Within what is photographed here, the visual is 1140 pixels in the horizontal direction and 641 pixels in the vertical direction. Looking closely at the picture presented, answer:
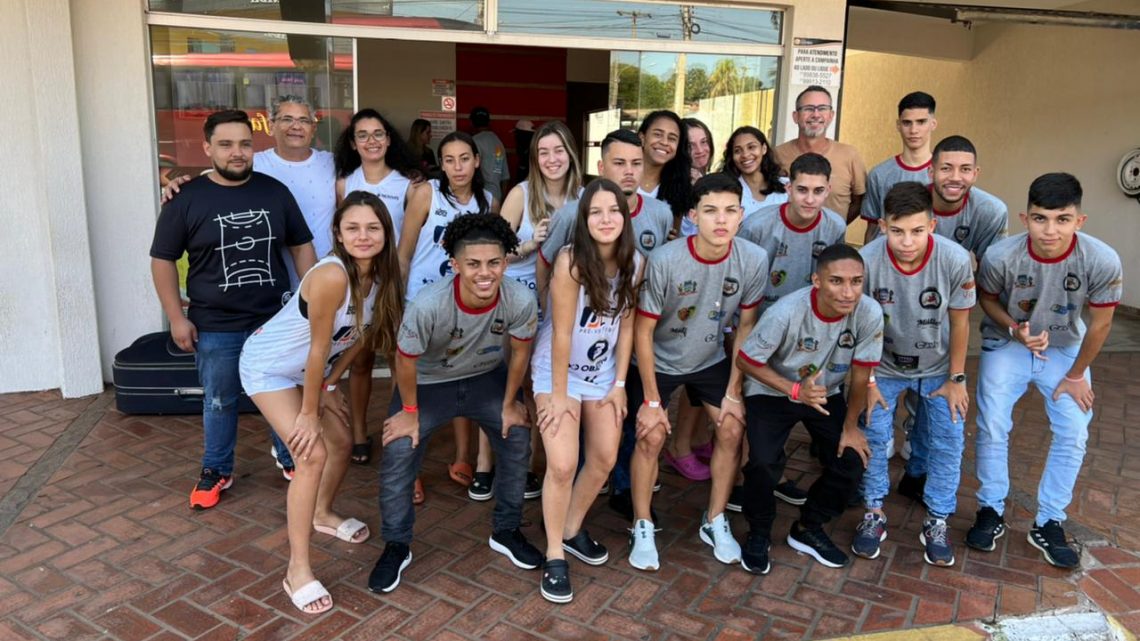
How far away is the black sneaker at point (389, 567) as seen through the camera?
Answer: 3.22 m

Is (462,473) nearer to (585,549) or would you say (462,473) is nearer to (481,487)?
(481,487)

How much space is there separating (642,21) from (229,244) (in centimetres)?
364

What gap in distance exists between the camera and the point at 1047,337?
11.5ft

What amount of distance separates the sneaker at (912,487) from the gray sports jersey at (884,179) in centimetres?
135

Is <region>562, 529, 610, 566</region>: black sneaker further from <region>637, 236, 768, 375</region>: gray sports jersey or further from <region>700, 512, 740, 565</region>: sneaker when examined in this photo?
<region>637, 236, 768, 375</region>: gray sports jersey

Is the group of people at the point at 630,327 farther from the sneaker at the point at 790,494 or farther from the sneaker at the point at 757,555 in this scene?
the sneaker at the point at 790,494

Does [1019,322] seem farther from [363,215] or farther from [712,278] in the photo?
[363,215]

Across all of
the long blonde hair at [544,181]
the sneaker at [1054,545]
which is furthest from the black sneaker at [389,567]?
the sneaker at [1054,545]

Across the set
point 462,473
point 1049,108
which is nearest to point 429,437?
point 462,473

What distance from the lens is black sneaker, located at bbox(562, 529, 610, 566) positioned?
3486 millimetres

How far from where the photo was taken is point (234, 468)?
435 cm

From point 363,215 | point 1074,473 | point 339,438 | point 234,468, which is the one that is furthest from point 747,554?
point 234,468

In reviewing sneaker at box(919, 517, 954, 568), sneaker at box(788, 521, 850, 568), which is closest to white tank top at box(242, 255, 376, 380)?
sneaker at box(788, 521, 850, 568)

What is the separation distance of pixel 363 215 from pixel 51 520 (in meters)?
2.15
